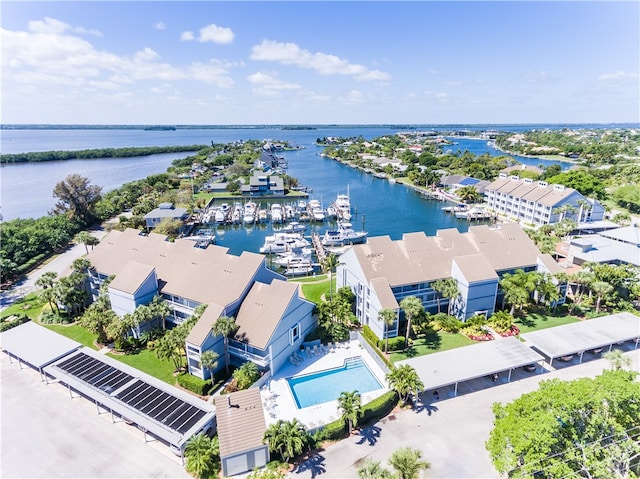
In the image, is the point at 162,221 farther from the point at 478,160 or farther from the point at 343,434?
the point at 478,160

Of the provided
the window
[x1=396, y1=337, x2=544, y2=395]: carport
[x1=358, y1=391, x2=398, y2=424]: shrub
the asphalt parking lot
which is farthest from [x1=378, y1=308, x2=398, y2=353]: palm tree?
the asphalt parking lot

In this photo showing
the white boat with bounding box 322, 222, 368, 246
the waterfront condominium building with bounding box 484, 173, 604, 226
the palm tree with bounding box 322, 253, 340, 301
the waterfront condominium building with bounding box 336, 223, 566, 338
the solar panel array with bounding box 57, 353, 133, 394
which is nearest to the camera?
the solar panel array with bounding box 57, 353, 133, 394

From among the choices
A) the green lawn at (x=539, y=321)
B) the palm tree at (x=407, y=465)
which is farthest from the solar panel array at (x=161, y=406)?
the green lawn at (x=539, y=321)

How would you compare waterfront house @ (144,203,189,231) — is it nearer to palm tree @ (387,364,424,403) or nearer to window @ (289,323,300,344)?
window @ (289,323,300,344)

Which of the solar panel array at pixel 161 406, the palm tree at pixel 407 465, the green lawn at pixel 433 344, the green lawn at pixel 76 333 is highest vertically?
the palm tree at pixel 407 465

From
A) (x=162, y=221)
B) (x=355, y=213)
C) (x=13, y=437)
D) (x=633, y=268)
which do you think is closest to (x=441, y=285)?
(x=633, y=268)

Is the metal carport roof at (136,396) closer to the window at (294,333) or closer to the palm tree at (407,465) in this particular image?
the window at (294,333)
